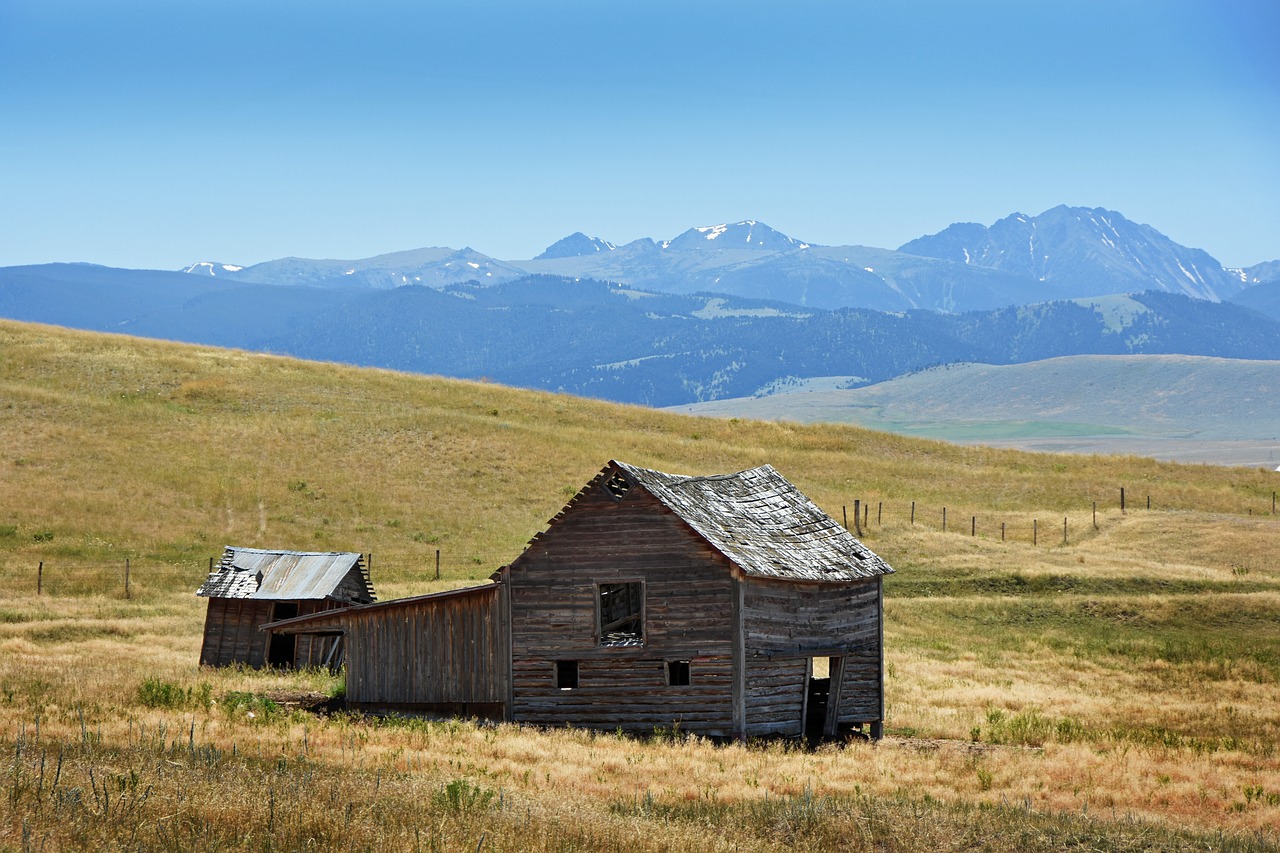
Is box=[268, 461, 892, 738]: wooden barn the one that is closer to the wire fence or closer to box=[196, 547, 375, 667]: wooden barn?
box=[196, 547, 375, 667]: wooden barn

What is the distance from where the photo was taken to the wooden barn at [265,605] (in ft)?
117

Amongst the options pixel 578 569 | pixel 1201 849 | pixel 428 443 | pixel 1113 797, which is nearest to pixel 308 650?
pixel 578 569

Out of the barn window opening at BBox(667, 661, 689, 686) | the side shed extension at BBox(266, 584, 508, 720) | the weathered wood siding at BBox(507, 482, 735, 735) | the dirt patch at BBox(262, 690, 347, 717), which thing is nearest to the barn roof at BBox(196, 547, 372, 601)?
the dirt patch at BBox(262, 690, 347, 717)

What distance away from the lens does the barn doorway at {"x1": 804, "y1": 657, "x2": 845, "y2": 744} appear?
29.5 metres

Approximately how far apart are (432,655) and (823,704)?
935 centimetres

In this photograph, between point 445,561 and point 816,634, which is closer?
point 816,634

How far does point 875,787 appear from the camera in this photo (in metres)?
21.3

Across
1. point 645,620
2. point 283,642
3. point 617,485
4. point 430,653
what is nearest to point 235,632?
point 283,642

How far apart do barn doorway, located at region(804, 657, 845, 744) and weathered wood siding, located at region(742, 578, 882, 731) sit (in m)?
0.20

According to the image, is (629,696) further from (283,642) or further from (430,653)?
(283,642)

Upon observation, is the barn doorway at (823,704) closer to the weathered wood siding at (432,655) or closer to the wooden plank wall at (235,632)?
the weathered wood siding at (432,655)

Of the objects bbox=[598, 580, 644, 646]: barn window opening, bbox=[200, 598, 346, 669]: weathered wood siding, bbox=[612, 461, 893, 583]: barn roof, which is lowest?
bbox=[200, 598, 346, 669]: weathered wood siding

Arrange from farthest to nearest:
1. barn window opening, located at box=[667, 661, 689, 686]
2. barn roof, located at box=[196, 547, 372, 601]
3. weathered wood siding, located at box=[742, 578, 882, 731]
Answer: barn roof, located at box=[196, 547, 372, 601]
barn window opening, located at box=[667, 661, 689, 686]
weathered wood siding, located at box=[742, 578, 882, 731]

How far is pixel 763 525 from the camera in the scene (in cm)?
3077
